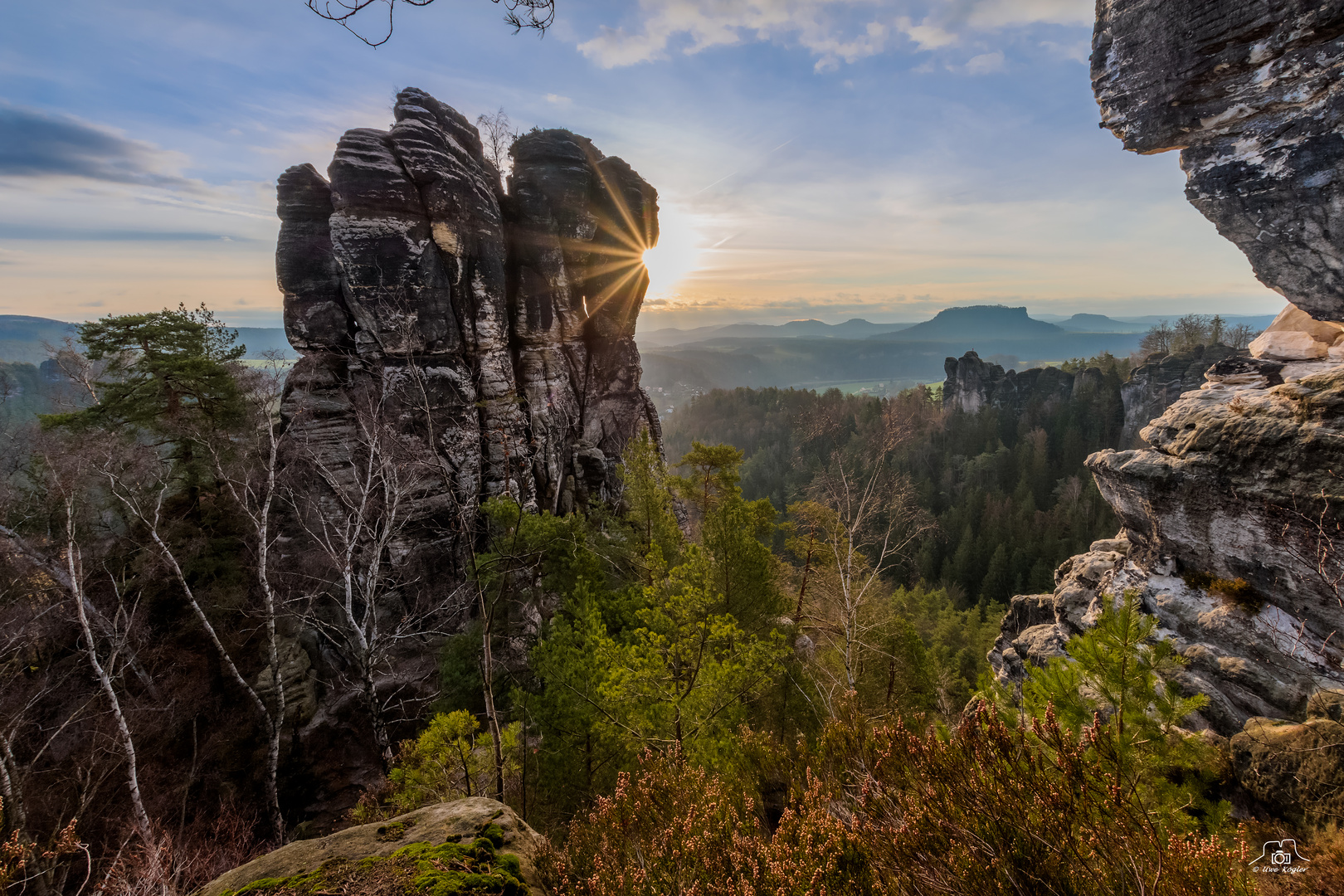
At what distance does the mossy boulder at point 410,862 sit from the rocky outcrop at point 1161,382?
64.9 meters

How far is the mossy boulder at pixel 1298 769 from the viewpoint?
5.03 metres

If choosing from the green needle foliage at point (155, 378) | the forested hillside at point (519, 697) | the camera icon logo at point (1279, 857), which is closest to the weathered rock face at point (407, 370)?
the forested hillside at point (519, 697)

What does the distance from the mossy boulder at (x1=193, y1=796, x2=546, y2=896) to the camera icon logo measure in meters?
6.28

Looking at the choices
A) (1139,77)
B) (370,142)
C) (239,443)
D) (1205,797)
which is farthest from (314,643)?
(1139,77)

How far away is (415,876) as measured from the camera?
3291mm

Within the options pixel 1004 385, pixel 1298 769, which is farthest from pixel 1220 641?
pixel 1004 385

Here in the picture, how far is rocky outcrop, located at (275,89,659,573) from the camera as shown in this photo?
17422mm

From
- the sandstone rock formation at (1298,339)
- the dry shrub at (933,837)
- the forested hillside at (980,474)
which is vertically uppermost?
the sandstone rock formation at (1298,339)

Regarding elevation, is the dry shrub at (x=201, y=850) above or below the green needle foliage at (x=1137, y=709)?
below

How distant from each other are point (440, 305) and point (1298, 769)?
22.9 meters

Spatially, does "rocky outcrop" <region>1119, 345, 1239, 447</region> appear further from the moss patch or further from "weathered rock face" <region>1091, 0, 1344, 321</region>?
the moss patch

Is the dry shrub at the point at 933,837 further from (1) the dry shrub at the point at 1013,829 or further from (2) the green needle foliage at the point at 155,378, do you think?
(2) the green needle foliage at the point at 155,378

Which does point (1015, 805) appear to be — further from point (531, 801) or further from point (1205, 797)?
point (531, 801)

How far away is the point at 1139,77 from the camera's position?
9859mm
